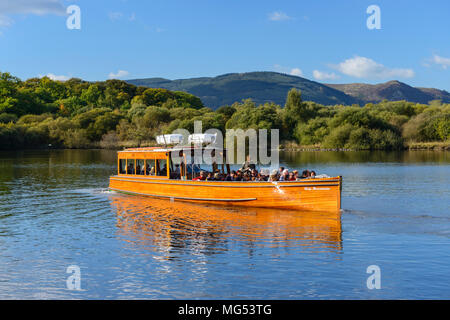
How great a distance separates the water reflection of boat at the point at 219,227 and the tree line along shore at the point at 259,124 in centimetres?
7735

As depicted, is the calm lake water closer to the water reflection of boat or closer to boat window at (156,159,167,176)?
the water reflection of boat

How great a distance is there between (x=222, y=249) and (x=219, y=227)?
13.6 feet

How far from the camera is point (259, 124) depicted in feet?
353

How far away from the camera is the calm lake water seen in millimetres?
14109

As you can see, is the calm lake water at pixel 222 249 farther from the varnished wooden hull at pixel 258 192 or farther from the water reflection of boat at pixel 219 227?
the varnished wooden hull at pixel 258 192

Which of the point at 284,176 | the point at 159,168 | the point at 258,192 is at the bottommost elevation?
the point at 258,192

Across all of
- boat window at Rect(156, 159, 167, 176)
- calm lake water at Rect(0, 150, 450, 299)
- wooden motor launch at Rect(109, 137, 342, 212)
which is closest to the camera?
calm lake water at Rect(0, 150, 450, 299)

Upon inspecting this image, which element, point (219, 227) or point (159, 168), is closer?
point (219, 227)

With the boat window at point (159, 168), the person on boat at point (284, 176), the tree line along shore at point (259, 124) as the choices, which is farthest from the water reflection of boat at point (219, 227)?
the tree line along shore at point (259, 124)

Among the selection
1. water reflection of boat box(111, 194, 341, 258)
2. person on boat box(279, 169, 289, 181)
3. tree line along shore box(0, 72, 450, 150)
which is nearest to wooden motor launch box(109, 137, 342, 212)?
water reflection of boat box(111, 194, 341, 258)

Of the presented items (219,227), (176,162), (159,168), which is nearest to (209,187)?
(176,162)

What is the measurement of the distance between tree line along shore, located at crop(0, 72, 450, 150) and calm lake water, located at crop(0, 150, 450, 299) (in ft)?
234

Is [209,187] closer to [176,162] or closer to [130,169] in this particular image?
[176,162]

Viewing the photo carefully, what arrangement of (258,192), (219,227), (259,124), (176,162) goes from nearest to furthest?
(219,227) → (258,192) → (176,162) → (259,124)
